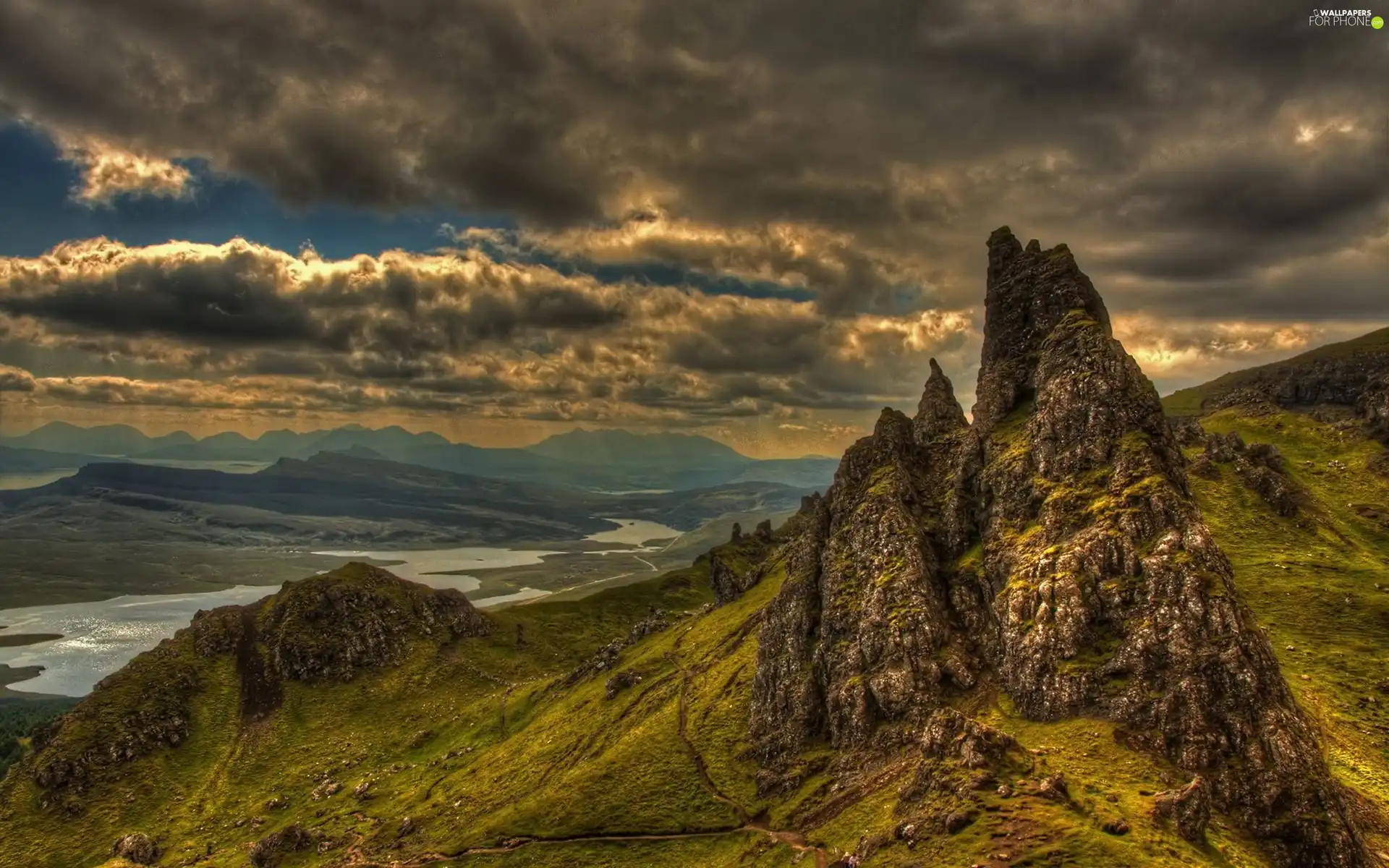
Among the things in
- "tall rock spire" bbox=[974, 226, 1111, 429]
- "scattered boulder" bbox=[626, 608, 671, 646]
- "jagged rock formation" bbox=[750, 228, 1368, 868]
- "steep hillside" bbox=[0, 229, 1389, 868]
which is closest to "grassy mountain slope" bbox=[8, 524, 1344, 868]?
"steep hillside" bbox=[0, 229, 1389, 868]

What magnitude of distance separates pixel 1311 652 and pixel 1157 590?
4185cm

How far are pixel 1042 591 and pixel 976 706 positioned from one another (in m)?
15.7

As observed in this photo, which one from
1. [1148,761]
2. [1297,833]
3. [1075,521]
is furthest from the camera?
[1075,521]

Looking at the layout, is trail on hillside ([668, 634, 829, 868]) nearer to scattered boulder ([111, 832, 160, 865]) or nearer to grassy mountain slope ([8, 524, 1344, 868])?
grassy mountain slope ([8, 524, 1344, 868])

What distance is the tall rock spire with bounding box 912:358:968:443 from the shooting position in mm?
124312

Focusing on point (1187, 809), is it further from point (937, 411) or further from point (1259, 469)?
point (1259, 469)

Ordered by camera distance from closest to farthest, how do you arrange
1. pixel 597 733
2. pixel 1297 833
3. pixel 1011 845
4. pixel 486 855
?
pixel 1011 845 → pixel 1297 833 → pixel 486 855 → pixel 597 733

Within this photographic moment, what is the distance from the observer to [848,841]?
218ft

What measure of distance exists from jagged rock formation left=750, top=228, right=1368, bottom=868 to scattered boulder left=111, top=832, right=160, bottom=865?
411 ft

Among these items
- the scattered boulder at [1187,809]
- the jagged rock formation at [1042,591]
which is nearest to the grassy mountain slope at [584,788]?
the scattered boulder at [1187,809]

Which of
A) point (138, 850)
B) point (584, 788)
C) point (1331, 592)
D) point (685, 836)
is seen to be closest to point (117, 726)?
point (138, 850)

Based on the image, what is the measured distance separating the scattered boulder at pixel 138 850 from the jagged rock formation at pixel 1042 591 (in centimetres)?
12541

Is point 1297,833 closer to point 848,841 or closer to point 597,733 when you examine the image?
point 848,841

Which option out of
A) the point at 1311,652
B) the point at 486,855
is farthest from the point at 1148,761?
the point at 486,855
